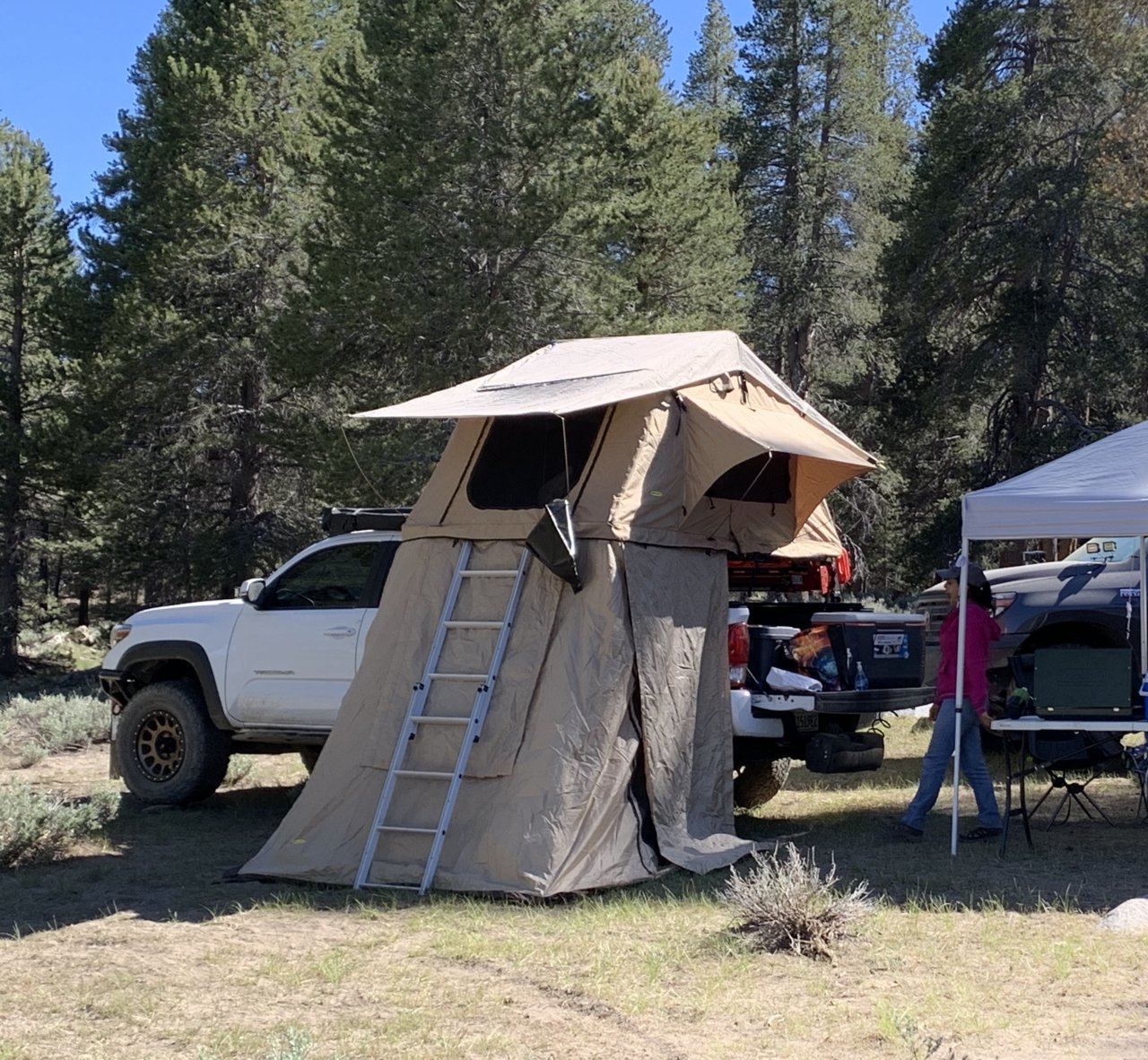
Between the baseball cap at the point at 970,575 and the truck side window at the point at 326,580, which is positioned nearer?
the baseball cap at the point at 970,575

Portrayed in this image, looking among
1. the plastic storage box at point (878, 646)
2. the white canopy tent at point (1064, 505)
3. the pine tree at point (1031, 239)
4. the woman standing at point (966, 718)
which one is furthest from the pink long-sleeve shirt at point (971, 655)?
the pine tree at point (1031, 239)

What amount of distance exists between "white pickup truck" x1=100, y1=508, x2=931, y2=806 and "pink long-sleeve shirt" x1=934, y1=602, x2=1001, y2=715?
1.44 feet

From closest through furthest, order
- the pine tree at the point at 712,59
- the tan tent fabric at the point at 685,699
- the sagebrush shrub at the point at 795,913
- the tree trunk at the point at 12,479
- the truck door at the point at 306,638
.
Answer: the sagebrush shrub at the point at 795,913
the tan tent fabric at the point at 685,699
the truck door at the point at 306,638
the tree trunk at the point at 12,479
the pine tree at the point at 712,59

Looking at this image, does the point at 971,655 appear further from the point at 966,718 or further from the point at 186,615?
the point at 186,615

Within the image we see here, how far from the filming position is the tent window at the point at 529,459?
7637 millimetres

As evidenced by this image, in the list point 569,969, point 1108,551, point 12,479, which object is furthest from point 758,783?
point 12,479

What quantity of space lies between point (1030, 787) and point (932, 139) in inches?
547

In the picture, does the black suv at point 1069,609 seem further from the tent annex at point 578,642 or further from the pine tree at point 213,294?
the pine tree at point 213,294

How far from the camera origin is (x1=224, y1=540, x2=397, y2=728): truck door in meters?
9.16

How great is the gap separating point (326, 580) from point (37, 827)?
2459 mm

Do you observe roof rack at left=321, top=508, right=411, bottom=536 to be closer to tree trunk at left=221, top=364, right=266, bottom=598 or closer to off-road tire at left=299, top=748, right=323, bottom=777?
off-road tire at left=299, top=748, right=323, bottom=777

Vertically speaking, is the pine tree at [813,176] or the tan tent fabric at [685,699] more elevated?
the pine tree at [813,176]

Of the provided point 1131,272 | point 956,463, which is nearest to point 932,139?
point 1131,272

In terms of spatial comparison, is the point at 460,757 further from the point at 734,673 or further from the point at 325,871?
the point at 734,673
